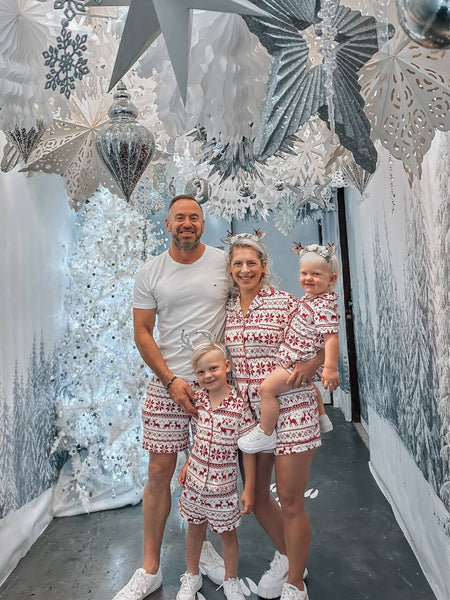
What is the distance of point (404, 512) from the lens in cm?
274

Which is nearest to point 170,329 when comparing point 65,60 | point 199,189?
point 199,189

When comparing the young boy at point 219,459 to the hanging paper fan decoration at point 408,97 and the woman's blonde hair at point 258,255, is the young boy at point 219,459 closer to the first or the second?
the woman's blonde hair at point 258,255

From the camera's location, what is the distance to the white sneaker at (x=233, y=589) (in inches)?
84.0

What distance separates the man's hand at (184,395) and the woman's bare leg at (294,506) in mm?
418

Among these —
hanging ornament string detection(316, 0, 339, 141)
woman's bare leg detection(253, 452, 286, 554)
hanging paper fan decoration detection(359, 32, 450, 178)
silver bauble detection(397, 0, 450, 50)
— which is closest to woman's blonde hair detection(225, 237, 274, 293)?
woman's bare leg detection(253, 452, 286, 554)

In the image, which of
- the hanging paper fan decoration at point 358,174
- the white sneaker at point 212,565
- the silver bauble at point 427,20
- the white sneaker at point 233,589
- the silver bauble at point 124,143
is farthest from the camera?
the white sneaker at point 212,565

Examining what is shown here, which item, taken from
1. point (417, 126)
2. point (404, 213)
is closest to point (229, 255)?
point (404, 213)

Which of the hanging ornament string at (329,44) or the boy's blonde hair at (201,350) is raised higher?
the hanging ornament string at (329,44)

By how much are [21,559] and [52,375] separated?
1.08 metres

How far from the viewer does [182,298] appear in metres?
2.27

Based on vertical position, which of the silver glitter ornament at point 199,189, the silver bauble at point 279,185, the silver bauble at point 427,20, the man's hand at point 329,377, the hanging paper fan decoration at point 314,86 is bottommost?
the man's hand at point 329,377

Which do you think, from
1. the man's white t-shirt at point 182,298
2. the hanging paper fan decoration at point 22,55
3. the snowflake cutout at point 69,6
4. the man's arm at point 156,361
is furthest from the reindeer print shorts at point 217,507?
the snowflake cutout at point 69,6

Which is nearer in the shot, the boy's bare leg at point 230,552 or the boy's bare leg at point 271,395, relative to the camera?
the boy's bare leg at point 271,395

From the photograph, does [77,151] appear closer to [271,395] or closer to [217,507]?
[271,395]
